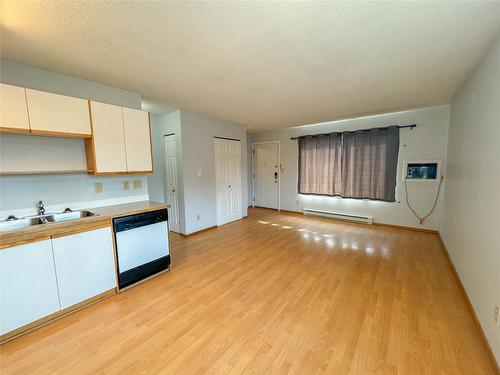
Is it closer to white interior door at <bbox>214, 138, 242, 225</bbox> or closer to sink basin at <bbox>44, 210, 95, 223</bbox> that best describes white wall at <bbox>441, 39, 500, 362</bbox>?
sink basin at <bbox>44, 210, 95, 223</bbox>

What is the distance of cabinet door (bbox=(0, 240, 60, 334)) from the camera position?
5.25ft

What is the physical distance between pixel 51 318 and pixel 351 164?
5343 millimetres

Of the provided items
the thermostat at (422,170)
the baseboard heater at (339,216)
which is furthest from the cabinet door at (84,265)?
the thermostat at (422,170)

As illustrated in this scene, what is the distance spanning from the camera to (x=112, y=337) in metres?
1.69

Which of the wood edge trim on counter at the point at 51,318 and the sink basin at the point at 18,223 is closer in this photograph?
the wood edge trim on counter at the point at 51,318

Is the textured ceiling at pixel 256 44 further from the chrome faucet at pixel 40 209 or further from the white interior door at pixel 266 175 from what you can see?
the white interior door at pixel 266 175

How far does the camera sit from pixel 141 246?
2424 mm

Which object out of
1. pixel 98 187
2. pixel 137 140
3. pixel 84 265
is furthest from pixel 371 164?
pixel 84 265

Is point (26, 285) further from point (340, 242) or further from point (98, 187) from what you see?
point (340, 242)

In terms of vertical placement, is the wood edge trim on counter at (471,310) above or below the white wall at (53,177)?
below

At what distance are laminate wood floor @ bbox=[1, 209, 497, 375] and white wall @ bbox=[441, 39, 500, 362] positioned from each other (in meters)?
0.27

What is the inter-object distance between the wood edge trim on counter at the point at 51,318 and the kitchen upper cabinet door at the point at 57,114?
1726 mm

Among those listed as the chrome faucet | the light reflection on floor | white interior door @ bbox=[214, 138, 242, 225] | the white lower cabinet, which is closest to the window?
the light reflection on floor

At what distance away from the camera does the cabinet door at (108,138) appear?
2.32 meters
